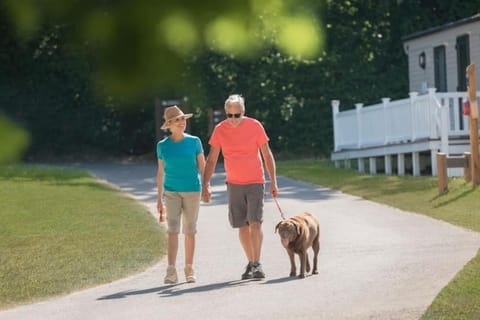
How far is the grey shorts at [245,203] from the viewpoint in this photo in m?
12.3

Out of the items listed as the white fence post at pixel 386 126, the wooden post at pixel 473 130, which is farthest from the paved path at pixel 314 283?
the white fence post at pixel 386 126

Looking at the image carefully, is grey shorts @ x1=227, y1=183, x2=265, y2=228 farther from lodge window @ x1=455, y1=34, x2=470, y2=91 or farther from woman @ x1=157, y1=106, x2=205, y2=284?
lodge window @ x1=455, y1=34, x2=470, y2=91

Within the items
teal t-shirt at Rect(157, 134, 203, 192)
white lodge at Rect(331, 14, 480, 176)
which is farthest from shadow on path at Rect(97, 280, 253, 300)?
white lodge at Rect(331, 14, 480, 176)

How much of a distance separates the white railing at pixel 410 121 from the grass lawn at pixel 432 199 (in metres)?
0.99

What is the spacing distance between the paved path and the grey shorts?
24.1 inches

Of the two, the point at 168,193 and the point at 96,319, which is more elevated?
the point at 168,193

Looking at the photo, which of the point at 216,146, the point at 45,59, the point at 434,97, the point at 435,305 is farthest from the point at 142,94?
the point at 434,97

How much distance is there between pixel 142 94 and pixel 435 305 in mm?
6989

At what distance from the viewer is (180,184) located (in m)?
12.3

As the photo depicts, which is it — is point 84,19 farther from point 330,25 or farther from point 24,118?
point 330,25

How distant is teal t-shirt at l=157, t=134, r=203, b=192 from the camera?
12102 mm

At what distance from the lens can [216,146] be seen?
12.3 meters

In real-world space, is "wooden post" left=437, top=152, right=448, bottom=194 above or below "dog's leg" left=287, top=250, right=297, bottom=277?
above

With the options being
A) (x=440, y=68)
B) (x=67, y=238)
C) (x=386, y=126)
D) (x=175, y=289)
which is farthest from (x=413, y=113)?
(x=175, y=289)
